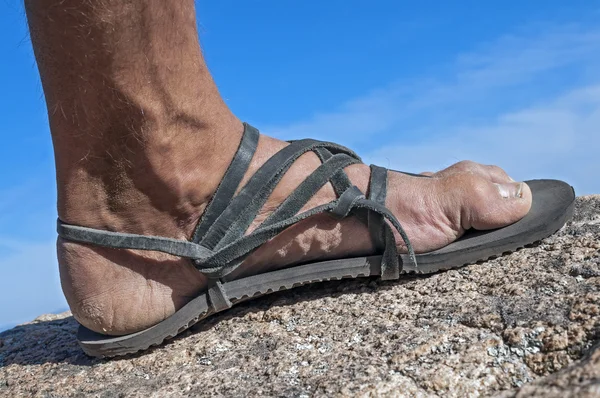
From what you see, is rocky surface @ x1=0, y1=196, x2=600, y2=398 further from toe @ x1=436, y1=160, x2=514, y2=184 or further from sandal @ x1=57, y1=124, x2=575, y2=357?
toe @ x1=436, y1=160, x2=514, y2=184

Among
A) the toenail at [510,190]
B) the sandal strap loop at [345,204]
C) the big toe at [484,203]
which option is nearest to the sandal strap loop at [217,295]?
the sandal strap loop at [345,204]

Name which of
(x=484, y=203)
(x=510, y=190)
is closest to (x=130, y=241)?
(x=484, y=203)

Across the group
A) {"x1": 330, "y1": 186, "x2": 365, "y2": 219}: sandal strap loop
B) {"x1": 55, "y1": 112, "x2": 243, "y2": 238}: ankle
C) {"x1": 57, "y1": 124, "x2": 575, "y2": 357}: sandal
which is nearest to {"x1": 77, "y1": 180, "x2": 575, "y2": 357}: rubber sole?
{"x1": 57, "y1": 124, "x2": 575, "y2": 357}: sandal

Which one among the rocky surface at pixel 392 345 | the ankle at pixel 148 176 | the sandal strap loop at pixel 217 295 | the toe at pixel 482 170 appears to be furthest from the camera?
the toe at pixel 482 170

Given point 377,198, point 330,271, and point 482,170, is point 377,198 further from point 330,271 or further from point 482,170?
point 482,170

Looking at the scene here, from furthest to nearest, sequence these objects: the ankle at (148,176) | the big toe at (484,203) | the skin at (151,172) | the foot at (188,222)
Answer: the big toe at (484,203), the foot at (188,222), the ankle at (148,176), the skin at (151,172)

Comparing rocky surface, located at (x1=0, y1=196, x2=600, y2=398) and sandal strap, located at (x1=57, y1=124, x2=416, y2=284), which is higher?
sandal strap, located at (x1=57, y1=124, x2=416, y2=284)

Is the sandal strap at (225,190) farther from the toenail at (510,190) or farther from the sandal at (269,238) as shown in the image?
the toenail at (510,190)
